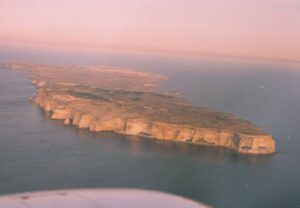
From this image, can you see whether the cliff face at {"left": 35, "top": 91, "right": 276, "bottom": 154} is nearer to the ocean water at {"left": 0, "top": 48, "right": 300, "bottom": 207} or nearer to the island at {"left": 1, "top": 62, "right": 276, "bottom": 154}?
the island at {"left": 1, "top": 62, "right": 276, "bottom": 154}

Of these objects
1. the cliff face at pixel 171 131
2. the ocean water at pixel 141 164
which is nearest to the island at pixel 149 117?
the cliff face at pixel 171 131

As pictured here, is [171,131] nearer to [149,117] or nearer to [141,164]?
[149,117]

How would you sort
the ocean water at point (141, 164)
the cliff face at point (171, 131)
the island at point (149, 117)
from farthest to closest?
the island at point (149, 117), the cliff face at point (171, 131), the ocean water at point (141, 164)

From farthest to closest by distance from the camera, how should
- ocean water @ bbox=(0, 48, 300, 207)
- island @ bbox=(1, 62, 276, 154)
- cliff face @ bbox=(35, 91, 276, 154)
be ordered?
1. island @ bbox=(1, 62, 276, 154)
2. cliff face @ bbox=(35, 91, 276, 154)
3. ocean water @ bbox=(0, 48, 300, 207)

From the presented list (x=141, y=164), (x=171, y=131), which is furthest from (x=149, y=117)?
(x=141, y=164)

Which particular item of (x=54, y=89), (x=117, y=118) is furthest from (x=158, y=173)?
(x=54, y=89)

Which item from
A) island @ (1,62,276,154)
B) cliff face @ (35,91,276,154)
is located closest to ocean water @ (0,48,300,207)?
cliff face @ (35,91,276,154)

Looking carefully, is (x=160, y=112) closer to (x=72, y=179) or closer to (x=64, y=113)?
(x=64, y=113)

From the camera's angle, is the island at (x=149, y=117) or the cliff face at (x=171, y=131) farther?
the island at (x=149, y=117)

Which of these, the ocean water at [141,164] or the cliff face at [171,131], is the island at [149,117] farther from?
the ocean water at [141,164]
